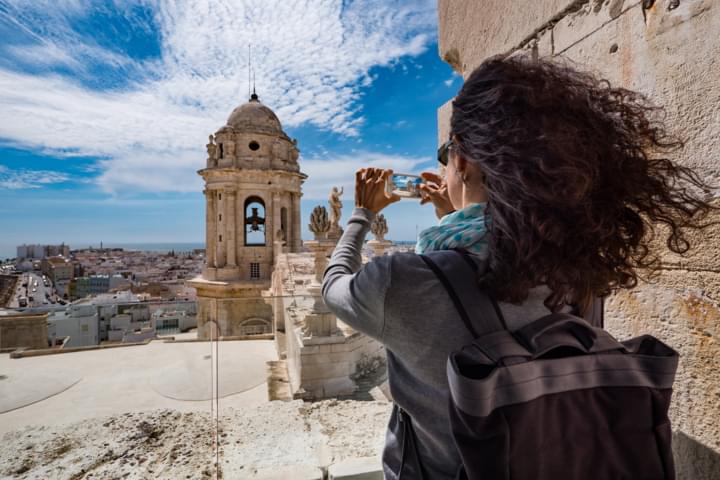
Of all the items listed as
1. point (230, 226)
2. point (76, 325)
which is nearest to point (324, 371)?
point (76, 325)

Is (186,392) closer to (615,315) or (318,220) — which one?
(615,315)

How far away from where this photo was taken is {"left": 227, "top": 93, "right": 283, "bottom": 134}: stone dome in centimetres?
2019

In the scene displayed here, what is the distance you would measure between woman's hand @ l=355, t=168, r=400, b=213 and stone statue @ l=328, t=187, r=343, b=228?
688 centimetres

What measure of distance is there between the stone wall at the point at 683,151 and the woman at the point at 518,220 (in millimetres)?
334

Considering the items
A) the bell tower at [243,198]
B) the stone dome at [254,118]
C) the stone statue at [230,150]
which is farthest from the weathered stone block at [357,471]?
the stone dome at [254,118]

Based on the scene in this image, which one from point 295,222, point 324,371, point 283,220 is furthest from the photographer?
point 295,222

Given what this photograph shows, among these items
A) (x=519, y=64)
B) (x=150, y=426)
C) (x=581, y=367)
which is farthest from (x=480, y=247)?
(x=150, y=426)

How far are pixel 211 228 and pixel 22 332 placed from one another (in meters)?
13.8

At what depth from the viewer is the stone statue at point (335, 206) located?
8281mm

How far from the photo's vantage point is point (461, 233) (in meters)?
0.88

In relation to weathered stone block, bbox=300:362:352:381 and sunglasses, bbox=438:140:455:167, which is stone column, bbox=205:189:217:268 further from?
sunglasses, bbox=438:140:455:167

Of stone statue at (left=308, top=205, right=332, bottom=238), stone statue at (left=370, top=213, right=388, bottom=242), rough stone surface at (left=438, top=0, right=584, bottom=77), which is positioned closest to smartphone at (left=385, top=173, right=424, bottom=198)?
rough stone surface at (left=438, top=0, right=584, bottom=77)

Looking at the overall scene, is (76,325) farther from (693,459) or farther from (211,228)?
(693,459)

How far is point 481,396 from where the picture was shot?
672 millimetres
